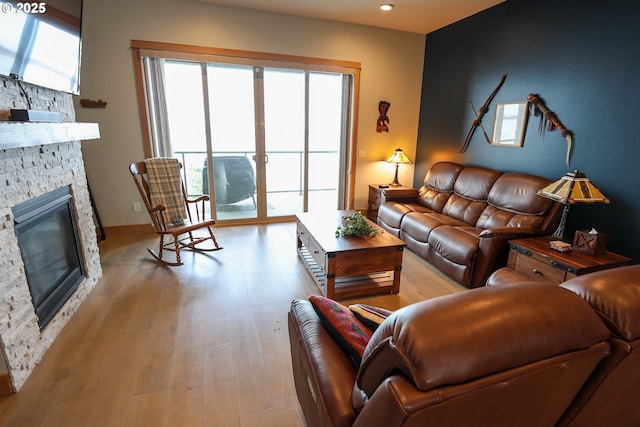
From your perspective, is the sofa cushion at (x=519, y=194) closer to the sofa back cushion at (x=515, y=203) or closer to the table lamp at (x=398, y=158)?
the sofa back cushion at (x=515, y=203)

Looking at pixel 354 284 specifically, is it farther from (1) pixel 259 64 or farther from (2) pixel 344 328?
(1) pixel 259 64

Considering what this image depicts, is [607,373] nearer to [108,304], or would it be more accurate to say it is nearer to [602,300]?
[602,300]

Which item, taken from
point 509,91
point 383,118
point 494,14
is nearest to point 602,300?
point 509,91

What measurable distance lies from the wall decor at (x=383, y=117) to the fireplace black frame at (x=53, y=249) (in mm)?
3796

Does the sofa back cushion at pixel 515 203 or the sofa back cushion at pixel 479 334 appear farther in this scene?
the sofa back cushion at pixel 515 203

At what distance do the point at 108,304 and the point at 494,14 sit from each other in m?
4.71

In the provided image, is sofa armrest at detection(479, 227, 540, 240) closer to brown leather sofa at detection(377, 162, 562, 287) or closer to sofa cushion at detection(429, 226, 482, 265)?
brown leather sofa at detection(377, 162, 562, 287)

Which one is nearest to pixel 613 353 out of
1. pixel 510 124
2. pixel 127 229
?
pixel 510 124

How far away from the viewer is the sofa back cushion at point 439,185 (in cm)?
390

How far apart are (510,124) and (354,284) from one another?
244 centimetres

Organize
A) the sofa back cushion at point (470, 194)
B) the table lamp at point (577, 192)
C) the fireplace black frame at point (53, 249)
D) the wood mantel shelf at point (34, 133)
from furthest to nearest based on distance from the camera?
the sofa back cushion at point (470, 194), the table lamp at point (577, 192), the fireplace black frame at point (53, 249), the wood mantel shelf at point (34, 133)

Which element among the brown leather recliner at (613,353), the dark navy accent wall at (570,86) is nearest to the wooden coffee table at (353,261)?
the brown leather recliner at (613,353)

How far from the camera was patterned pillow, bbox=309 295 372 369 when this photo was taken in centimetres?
109

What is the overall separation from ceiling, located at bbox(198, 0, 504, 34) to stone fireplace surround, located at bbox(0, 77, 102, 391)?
2.51 m
